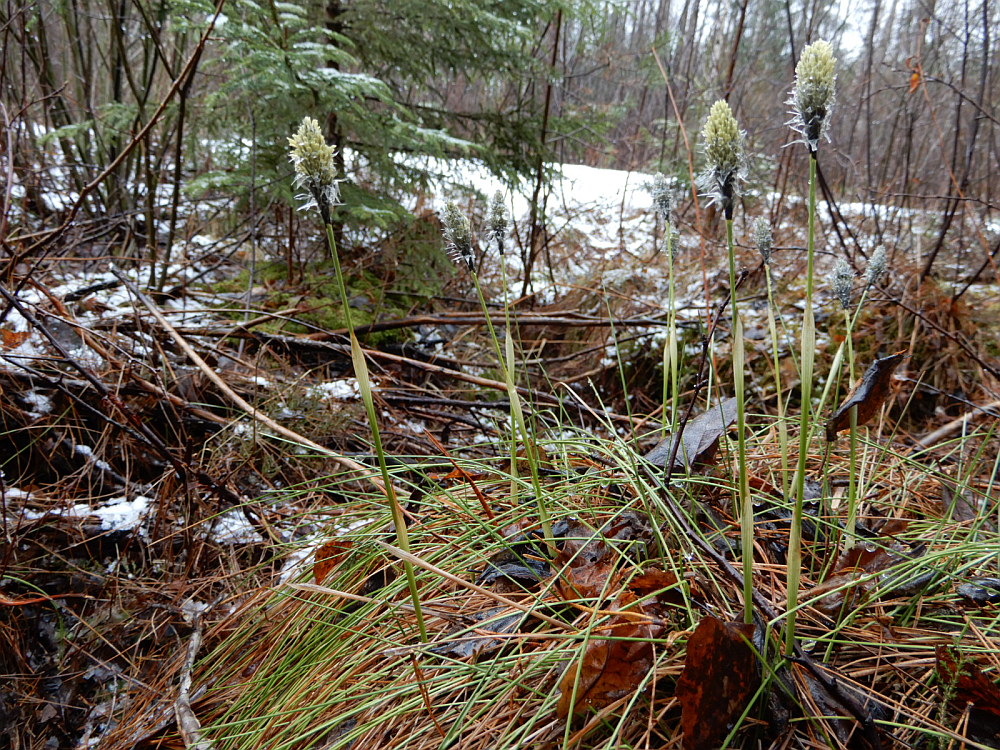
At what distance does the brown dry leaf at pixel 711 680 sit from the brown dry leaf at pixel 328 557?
838mm

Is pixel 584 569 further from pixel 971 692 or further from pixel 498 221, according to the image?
pixel 498 221

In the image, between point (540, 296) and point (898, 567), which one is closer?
point (898, 567)

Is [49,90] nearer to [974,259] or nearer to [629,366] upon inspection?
[629,366]

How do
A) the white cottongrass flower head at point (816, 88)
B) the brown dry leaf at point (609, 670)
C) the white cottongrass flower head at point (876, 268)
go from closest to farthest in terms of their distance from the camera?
the white cottongrass flower head at point (816, 88) → the brown dry leaf at point (609, 670) → the white cottongrass flower head at point (876, 268)

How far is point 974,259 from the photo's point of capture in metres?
3.89

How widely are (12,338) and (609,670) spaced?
2517 mm

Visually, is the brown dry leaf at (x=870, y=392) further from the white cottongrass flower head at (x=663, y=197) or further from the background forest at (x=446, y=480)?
the white cottongrass flower head at (x=663, y=197)

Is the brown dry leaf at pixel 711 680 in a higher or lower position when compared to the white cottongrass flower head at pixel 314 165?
lower

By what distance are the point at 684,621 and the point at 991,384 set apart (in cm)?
274

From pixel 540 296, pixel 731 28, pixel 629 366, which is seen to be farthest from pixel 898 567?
pixel 731 28

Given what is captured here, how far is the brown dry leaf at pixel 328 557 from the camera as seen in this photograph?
134 centimetres

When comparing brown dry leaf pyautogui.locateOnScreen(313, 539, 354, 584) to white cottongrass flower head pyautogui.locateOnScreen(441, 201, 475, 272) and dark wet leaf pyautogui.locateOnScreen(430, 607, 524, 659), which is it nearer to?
dark wet leaf pyautogui.locateOnScreen(430, 607, 524, 659)

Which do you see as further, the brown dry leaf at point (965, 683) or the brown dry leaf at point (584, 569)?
the brown dry leaf at point (584, 569)

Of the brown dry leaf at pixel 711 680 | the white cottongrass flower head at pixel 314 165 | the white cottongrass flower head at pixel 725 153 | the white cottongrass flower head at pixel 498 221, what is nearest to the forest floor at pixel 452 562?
the brown dry leaf at pixel 711 680
